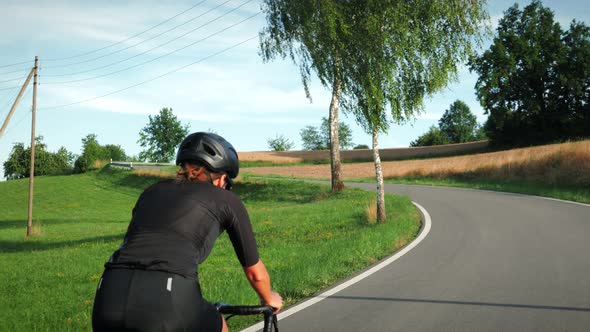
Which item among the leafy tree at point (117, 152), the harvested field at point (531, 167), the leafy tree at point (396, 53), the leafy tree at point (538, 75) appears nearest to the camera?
the leafy tree at point (396, 53)

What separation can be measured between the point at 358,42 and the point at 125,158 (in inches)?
5357

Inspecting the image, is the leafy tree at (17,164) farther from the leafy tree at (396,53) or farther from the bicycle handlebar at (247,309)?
the bicycle handlebar at (247,309)

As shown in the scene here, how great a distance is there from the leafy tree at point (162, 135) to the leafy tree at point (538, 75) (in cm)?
5169

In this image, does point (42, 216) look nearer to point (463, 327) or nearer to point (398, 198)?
point (398, 198)

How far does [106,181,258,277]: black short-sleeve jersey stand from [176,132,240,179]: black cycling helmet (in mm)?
145

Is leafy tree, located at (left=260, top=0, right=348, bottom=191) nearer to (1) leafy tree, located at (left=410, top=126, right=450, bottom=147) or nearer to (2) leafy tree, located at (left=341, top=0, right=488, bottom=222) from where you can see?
(2) leafy tree, located at (left=341, top=0, right=488, bottom=222)

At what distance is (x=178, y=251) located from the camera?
2379 millimetres

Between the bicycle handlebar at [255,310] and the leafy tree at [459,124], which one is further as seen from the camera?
the leafy tree at [459,124]

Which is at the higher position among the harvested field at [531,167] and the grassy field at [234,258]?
the harvested field at [531,167]

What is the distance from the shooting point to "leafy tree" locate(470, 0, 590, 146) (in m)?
53.6

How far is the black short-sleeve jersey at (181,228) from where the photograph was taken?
7.70ft

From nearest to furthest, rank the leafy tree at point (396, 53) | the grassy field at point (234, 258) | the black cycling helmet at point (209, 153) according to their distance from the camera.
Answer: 1. the black cycling helmet at point (209, 153)
2. the grassy field at point (234, 258)
3. the leafy tree at point (396, 53)

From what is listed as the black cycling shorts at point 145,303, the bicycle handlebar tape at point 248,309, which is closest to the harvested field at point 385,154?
the bicycle handlebar tape at point 248,309

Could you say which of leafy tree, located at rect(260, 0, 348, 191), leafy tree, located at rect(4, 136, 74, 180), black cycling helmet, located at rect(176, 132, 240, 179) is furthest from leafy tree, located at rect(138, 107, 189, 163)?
black cycling helmet, located at rect(176, 132, 240, 179)
